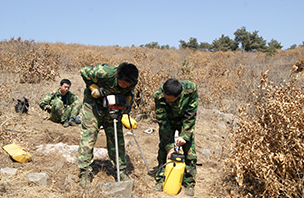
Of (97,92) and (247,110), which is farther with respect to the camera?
(247,110)

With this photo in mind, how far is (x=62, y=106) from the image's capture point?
578 centimetres

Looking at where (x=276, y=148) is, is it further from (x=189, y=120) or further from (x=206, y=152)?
(x=206, y=152)

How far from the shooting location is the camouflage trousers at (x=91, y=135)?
312 centimetres

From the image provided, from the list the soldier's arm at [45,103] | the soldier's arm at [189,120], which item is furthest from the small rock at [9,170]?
the soldier's arm at [45,103]

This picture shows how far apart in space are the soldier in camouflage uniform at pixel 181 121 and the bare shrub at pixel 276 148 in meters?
0.59

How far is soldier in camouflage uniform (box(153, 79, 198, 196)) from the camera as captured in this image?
3.26 metres

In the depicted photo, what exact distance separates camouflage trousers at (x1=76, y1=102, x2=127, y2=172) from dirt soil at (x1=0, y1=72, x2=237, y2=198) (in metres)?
0.30

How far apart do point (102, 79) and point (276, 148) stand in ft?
7.95

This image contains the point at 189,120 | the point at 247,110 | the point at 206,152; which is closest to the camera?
the point at 189,120

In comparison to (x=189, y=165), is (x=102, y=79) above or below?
above

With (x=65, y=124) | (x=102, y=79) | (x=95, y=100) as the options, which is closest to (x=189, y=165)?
(x=95, y=100)

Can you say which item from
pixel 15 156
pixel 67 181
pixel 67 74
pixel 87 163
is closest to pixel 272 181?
pixel 87 163

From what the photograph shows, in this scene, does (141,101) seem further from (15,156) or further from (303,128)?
(303,128)

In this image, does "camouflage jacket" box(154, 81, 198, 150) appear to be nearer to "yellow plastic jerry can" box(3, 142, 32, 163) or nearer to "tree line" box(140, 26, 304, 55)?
"yellow plastic jerry can" box(3, 142, 32, 163)
